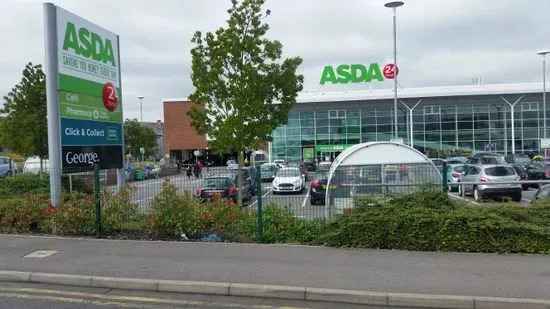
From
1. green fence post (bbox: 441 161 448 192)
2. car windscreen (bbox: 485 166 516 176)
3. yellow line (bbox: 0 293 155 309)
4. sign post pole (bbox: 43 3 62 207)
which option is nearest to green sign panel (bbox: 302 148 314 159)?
car windscreen (bbox: 485 166 516 176)

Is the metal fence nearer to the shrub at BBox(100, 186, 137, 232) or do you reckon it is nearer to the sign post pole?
the shrub at BBox(100, 186, 137, 232)

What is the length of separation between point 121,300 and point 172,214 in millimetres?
3870

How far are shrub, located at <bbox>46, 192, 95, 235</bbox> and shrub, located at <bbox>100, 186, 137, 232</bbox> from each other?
0.85 feet

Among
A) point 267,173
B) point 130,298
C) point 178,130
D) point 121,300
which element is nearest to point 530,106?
point 267,173

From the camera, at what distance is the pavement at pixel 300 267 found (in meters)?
6.48

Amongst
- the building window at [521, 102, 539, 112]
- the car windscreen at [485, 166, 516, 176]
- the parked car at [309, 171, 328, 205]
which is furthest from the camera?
the building window at [521, 102, 539, 112]

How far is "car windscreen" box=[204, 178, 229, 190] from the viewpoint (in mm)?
11122

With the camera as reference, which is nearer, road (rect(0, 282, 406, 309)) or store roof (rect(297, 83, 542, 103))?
road (rect(0, 282, 406, 309))

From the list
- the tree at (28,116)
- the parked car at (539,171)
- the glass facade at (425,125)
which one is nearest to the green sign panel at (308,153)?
the glass facade at (425,125)

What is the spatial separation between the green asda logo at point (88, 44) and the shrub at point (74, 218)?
12.1 ft

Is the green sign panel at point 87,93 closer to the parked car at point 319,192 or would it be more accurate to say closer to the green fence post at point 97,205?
the green fence post at point 97,205

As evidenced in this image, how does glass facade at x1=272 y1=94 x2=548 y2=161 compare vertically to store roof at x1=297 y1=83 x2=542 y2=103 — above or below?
below

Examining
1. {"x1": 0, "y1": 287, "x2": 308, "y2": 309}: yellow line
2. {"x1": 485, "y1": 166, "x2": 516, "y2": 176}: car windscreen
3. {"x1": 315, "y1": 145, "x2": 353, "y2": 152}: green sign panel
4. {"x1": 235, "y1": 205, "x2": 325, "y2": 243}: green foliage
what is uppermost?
{"x1": 315, "y1": 145, "x2": 353, "y2": 152}: green sign panel

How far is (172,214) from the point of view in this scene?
10148mm
